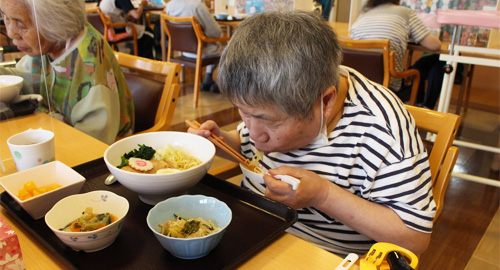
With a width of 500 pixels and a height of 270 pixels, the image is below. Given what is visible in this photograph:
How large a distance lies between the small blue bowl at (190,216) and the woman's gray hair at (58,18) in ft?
3.23

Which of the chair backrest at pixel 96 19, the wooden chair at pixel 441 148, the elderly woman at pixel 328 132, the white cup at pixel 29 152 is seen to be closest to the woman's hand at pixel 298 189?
the elderly woman at pixel 328 132

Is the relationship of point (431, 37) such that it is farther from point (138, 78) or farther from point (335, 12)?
point (335, 12)

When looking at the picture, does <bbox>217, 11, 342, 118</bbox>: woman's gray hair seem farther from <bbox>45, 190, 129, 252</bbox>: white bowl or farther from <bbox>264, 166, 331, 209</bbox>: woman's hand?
<bbox>45, 190, 129, 252</bbox>: white bowl

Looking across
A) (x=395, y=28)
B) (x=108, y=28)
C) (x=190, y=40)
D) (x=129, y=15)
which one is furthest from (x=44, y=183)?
(x=129, y=15)

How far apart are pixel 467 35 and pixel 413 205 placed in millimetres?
2708

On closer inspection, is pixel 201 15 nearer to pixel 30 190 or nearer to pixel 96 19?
pixel 96 19

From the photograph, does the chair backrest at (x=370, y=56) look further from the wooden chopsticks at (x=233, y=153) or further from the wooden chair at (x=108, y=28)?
the wooden chair at (x=108, y=28)

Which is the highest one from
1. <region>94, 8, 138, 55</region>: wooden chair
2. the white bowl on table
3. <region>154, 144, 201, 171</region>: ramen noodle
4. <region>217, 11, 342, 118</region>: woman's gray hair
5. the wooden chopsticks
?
<region>217, 11, 342, 118</region>: woman's gray hair

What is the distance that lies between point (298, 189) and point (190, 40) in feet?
11.5

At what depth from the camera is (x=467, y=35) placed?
10.1ft

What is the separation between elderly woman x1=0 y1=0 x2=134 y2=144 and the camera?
55.3 inches

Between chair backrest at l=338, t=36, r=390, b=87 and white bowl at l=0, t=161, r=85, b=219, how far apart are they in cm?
190

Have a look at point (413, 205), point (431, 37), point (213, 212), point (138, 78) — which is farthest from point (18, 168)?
point (431, 37)

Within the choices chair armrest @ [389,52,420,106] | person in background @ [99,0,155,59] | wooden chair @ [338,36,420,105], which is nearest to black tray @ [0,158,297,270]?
wooden chair @ [338,36,420,105]
